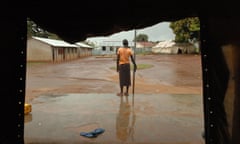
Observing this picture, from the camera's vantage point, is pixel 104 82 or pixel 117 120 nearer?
pixel 117 120

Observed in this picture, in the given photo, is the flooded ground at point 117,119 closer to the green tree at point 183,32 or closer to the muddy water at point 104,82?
the muddy water at point 104,82

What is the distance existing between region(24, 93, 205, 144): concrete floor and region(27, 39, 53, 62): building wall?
23589mm

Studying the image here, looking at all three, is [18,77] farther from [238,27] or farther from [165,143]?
[165,143]

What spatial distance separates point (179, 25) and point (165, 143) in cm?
3661

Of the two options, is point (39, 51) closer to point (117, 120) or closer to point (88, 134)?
point (117, 120)

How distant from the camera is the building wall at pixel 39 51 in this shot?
30497 mm

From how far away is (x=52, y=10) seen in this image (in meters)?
2.49

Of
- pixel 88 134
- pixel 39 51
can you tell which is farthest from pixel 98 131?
pixel 39 51

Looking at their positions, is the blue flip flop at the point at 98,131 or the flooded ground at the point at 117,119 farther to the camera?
the blue flip flop at the point at 98,131

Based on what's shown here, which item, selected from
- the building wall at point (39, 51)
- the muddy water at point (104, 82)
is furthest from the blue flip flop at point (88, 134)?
the building wall at point (39, 51)

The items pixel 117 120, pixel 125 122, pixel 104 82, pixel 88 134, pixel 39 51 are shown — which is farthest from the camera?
pixel 39 51

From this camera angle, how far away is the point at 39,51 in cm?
3089

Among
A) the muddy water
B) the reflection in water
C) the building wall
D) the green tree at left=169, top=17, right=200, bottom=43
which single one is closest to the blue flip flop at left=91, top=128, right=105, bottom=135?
the reflection in water

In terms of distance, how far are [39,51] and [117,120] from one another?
27183 millimetres
